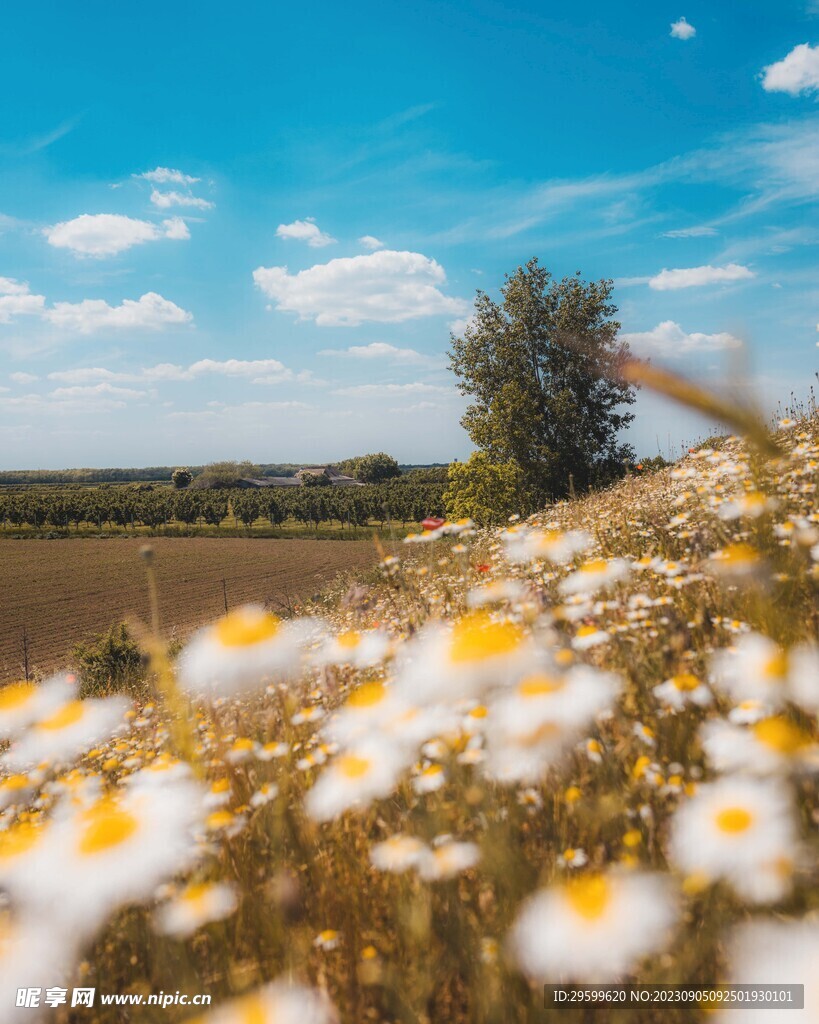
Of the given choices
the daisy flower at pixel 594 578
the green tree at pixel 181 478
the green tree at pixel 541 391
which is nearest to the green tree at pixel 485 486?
the green tree at pixel 541 391

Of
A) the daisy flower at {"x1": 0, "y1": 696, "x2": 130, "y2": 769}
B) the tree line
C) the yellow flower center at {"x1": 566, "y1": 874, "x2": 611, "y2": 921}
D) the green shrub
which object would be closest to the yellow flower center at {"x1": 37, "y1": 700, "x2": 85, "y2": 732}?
the daisy flower at {"x1": 0, "y1": 696, "x2": 130, "y2": 769}

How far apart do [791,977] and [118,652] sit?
15.1 m

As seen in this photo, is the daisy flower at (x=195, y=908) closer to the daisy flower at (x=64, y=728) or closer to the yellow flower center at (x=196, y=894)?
the yellow flower center at (x=196, y=894)

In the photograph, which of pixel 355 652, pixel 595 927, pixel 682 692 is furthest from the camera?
pixel 355 652

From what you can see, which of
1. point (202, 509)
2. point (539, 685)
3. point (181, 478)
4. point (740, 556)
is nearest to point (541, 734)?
point (539, 685)

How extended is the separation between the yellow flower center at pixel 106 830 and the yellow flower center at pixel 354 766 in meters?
0.61

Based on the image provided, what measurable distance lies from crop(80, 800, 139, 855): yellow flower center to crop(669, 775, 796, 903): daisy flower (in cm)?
141

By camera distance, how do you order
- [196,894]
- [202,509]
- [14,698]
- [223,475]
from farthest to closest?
[223,475] → [202,509] → [14,698] → [196,894]

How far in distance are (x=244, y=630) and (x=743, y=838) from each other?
1.59 m

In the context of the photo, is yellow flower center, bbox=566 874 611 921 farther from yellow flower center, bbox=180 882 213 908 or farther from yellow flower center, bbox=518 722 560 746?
yellow flower center, bbox=180 882 213 908

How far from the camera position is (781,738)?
4.69ft

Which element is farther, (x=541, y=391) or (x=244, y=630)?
(x=541, y=391)

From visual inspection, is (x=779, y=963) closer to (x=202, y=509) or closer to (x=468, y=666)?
(x=468, y=666)

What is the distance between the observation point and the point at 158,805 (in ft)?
5.92
